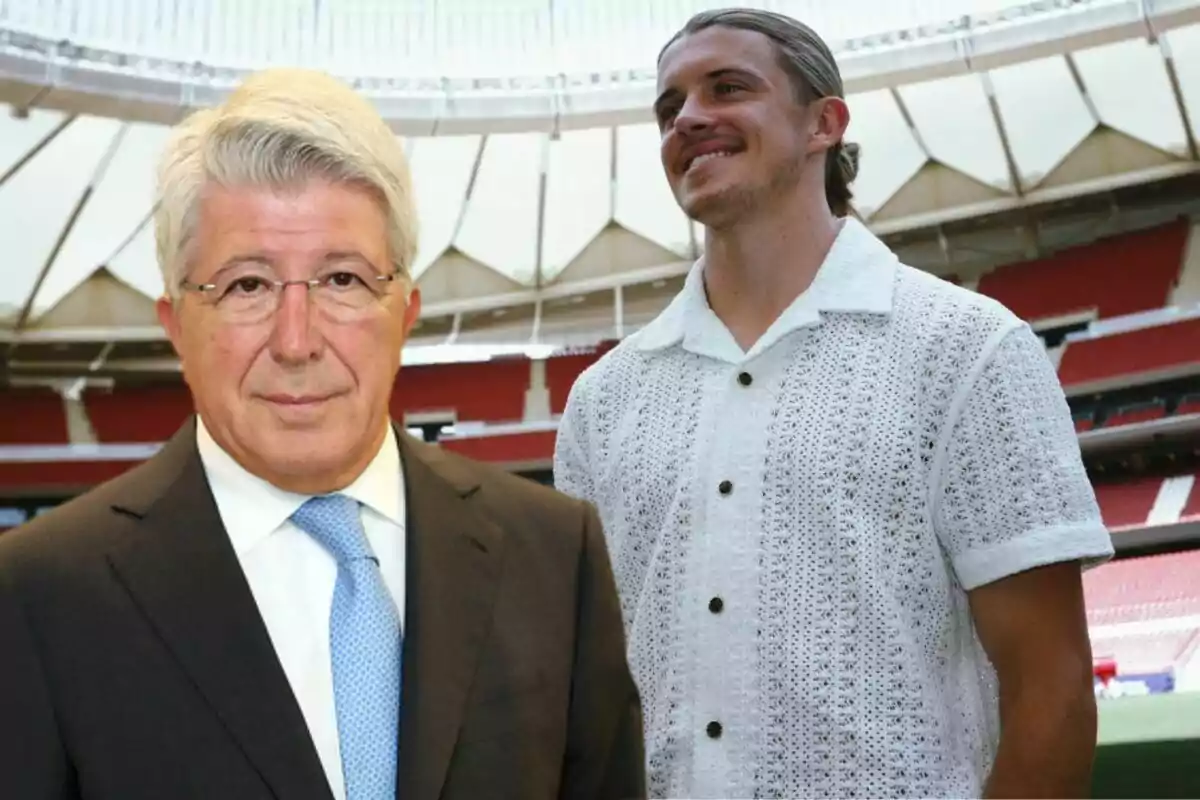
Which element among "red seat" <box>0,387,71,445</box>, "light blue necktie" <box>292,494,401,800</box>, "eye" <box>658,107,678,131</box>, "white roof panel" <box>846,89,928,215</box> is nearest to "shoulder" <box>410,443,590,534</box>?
"light blue necktie" <box>292,494,401,800</box>

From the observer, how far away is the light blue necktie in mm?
931

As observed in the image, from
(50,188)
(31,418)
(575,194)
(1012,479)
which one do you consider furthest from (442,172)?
(1012,479)

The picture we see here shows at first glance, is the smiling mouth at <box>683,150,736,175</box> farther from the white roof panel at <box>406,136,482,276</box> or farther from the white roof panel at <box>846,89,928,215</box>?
the white roof panel at <box>406,136,482,276</box>

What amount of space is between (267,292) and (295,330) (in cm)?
4

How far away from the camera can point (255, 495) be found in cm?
98

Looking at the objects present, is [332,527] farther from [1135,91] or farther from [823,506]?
[1135,91]

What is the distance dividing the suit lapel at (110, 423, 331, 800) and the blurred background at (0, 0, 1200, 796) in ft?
30.5

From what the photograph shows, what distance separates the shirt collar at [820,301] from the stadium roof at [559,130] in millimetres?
9653

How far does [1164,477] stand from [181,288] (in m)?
11.8

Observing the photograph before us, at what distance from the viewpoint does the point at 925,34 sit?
35.9ft

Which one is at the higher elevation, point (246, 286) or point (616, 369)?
point (616, 369)

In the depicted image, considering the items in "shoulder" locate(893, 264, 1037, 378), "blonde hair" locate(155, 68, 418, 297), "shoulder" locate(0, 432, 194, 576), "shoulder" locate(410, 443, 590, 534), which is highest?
"shoulder" locate(893, 264, 1037, 378)

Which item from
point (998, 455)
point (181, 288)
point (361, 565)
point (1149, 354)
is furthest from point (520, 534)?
point (1149, 354)

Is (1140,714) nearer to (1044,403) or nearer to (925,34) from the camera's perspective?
(1044,403)
